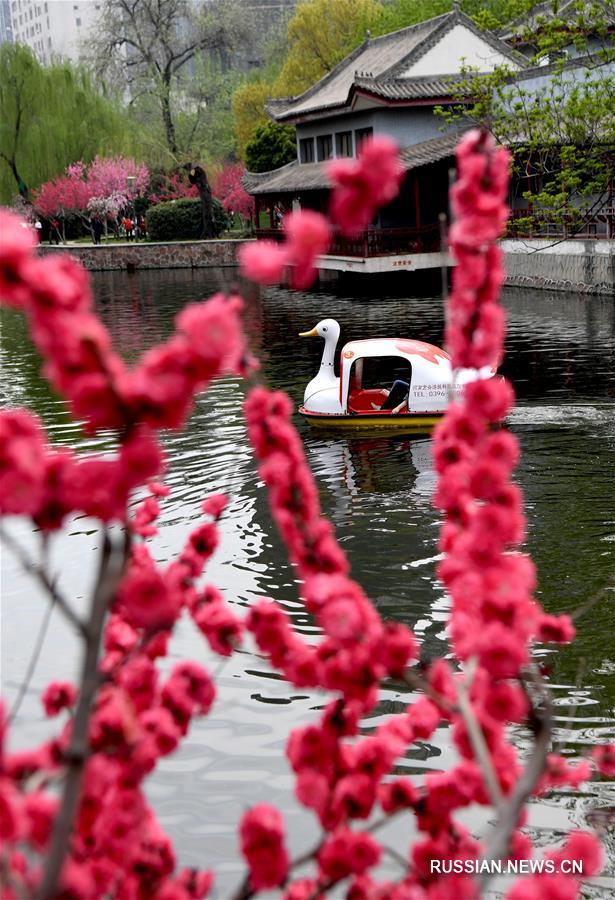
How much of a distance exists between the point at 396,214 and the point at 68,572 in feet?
113

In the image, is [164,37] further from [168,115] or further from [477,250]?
[477,250]

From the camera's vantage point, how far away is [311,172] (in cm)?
4769

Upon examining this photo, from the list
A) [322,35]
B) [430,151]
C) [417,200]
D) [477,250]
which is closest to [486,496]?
[477,250]

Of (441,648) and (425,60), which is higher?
(425,60)

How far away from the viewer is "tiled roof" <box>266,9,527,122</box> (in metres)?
41.7

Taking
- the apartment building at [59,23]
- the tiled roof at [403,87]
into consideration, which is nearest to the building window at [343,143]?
the tiled roof at [403,87]

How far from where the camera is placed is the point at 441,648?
8984 mm

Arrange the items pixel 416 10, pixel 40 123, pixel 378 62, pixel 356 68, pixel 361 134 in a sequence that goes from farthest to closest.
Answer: pixel 416 10 < pixel 40 123 < pixel 356 68 < pixel 378 62 < pixel 361 134

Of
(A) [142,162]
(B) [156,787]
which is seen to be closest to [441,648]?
(B) [156,787]

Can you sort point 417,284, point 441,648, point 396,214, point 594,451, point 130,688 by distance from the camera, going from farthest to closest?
1. point 396,214
2. point 417,284
3. point 594,451
4. point 441,648
5. point 130,688

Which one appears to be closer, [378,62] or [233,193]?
[378,62]

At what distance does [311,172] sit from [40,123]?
18.3 m

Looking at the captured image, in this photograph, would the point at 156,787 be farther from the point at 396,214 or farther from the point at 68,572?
the point at 396,214

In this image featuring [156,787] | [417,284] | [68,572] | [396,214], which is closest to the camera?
[156,787]
